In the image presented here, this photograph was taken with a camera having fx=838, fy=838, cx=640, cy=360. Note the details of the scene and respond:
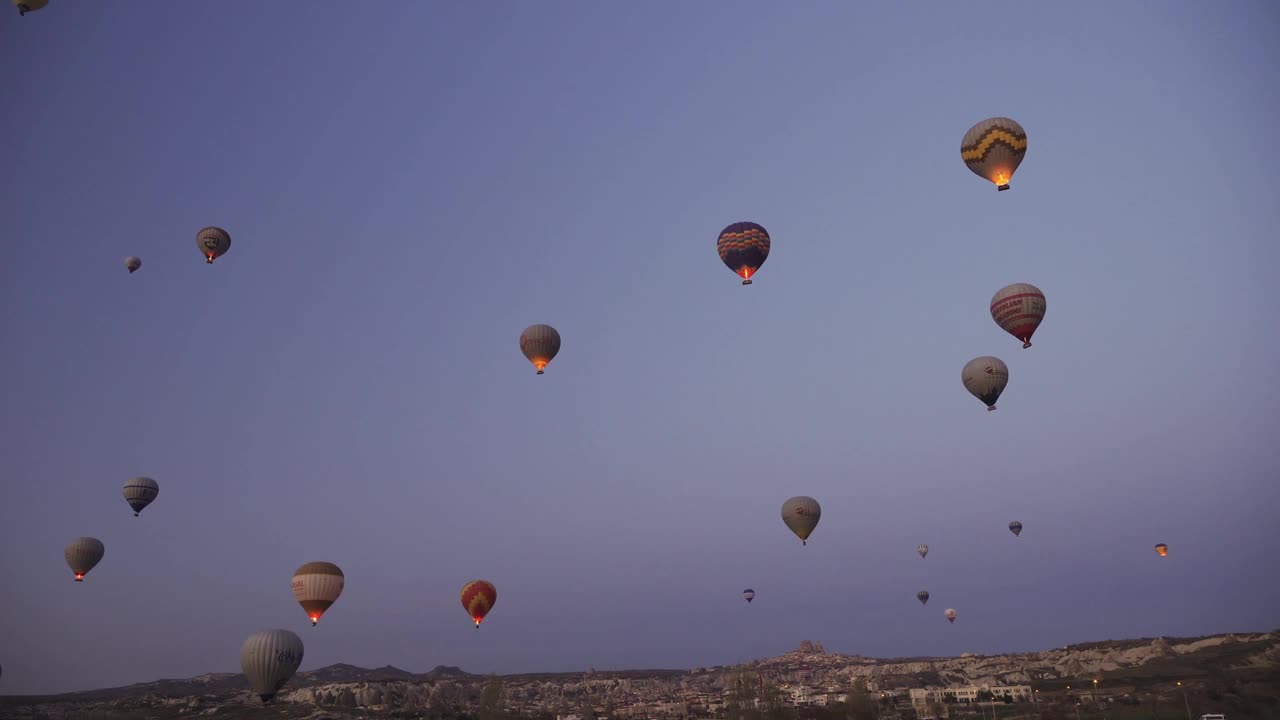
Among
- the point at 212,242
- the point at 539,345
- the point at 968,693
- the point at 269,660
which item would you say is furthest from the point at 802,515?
the point at 968,693

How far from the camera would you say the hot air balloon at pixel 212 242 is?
54.6 m

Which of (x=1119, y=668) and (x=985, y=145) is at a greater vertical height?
(x=985, y=145)

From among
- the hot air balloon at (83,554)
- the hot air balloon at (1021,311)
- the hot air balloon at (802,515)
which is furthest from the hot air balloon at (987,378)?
the hot air balloon at (83,554)

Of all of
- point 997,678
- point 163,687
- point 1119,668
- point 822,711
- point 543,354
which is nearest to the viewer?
point 543,354

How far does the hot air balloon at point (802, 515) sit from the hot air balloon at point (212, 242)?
40.9 metres

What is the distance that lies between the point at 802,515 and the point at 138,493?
145 ft

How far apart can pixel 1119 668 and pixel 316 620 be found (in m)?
96.1

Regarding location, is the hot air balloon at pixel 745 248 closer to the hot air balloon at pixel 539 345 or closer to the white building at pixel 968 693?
the hot air balloon at pixel 539 345

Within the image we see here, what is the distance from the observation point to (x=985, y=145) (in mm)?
37094

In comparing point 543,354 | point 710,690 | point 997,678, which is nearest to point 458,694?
point 710,690

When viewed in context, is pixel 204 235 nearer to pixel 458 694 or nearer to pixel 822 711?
pixel 822 711

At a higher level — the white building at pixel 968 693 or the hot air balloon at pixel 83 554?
the hot air balloon at pixel 83 554

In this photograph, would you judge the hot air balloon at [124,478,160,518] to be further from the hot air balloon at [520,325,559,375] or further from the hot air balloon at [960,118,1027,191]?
the hot air balloon at [960,118,1027,191]

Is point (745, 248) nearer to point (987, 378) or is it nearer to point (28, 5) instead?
point (987, 378)
